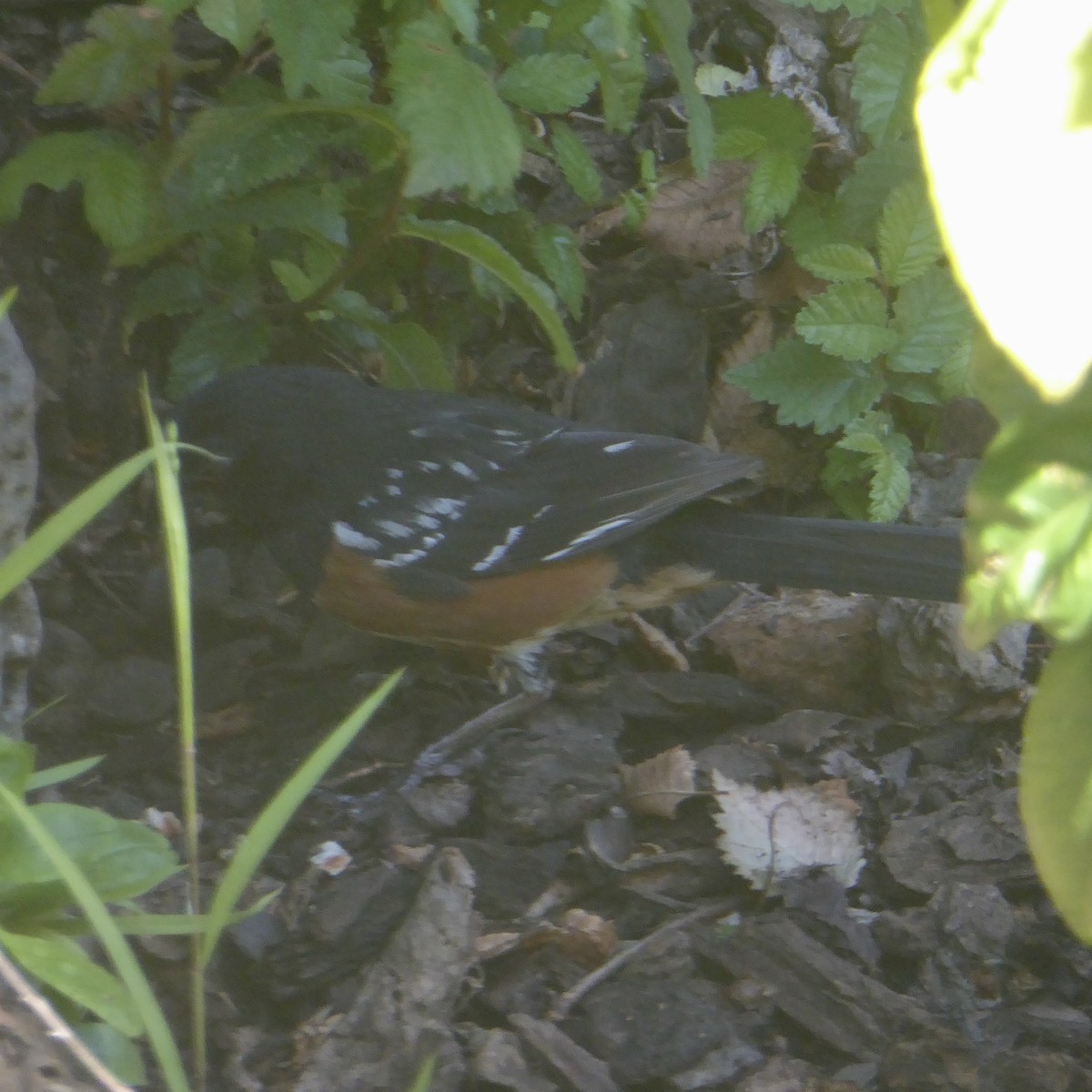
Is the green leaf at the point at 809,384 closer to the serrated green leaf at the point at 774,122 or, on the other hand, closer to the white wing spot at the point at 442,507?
the serrated green leaf at the point at 774,122

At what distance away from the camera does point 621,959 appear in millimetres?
1983

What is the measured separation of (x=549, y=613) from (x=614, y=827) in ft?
1.67

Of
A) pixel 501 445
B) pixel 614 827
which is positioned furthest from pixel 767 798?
pixel 501 445

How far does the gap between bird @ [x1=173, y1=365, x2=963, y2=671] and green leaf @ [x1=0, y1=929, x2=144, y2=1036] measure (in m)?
1.31

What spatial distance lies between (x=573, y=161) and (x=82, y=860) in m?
1.78

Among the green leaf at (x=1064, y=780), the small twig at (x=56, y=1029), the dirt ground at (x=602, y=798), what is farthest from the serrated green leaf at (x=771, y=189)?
the small twig at (x=56, y=1029)

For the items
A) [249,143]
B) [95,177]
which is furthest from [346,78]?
[95,177]

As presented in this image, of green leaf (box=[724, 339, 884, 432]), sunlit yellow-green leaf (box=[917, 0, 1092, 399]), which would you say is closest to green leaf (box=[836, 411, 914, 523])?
green leaf (box=[724, 339, 884, 432])

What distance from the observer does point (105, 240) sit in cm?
230

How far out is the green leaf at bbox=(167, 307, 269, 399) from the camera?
259 centimetres

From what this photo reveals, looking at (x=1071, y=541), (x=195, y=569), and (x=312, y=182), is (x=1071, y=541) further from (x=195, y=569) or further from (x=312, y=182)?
(x=195, y=569)

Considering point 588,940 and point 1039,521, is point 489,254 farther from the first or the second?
point 1039,521

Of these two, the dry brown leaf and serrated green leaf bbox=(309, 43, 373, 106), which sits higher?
serrated green leaf bbox=(309, 43, 373, 106)

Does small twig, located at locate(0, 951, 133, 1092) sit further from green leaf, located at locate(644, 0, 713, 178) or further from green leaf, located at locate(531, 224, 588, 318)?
green leaf, located at locate(531, 224, 588, 318)
